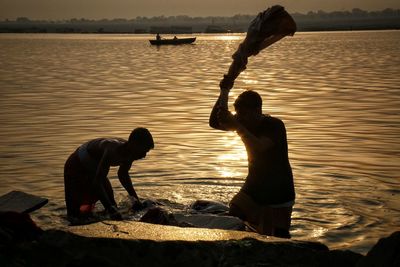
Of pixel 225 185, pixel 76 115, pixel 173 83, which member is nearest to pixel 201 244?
pixel 225 185

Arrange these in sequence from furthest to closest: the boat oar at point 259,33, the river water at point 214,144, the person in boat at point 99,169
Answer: the river water at point 214,144 < the person in boat at point 99,169 < the boat oar at point 259,33

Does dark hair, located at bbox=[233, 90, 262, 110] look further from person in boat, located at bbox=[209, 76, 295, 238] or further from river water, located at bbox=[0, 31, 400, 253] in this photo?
river water, located at bbox=[0, 31, 400, 253]

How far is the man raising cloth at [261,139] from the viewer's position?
22.1ft

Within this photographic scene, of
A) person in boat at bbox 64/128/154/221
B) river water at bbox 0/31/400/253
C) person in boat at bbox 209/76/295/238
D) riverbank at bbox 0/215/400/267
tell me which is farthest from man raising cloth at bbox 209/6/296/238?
river water at bbox 0/31/400/253

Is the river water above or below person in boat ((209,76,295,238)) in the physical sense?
below

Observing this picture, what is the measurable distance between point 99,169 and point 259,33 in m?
2.40

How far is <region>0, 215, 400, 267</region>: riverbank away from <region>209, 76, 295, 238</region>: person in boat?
1.59m

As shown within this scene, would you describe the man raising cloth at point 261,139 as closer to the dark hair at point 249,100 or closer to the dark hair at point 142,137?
the dark hair at point 249,100

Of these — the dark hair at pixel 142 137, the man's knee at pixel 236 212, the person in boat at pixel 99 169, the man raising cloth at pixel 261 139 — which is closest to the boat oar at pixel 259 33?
the man raising cloth at pixel 261 139

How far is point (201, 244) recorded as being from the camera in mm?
5359

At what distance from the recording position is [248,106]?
268 inches

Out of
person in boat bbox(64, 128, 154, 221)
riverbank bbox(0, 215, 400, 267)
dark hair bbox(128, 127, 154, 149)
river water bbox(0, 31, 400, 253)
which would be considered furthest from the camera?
river water bbox(0, 31, 400, 253)

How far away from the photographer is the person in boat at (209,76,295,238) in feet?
22.2

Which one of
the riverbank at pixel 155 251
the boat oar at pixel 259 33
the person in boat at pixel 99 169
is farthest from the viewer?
the person in boat at pixel 99 169
